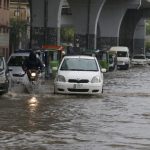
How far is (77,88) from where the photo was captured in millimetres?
23969

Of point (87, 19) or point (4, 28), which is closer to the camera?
point (4, 28)

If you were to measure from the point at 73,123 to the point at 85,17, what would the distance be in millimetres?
53936

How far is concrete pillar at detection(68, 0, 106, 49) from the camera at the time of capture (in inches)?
2680

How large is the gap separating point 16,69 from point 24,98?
718 centimetres

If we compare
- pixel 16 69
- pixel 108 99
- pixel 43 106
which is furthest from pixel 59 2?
pixel 43 106

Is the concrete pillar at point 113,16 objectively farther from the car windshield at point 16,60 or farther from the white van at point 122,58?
the car windshield at point 16,60

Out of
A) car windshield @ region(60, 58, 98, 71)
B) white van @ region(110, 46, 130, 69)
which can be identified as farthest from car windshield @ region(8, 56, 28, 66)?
white van @ region(110, 46, 130, 69)

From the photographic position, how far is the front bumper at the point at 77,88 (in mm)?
23953

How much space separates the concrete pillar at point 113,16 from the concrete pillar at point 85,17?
1081 centimetres

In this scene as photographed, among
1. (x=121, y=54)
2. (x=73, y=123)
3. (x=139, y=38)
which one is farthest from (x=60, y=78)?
(x=139, y=38)

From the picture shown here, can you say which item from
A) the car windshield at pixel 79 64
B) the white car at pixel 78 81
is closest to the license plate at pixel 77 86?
the white car at pixel 78 81

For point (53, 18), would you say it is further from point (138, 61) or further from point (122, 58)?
point (138, 61)

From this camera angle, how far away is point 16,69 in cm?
3017

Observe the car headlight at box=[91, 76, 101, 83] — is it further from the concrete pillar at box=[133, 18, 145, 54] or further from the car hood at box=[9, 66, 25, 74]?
the concrete pillar at box=[133, 18, 145, 54]
